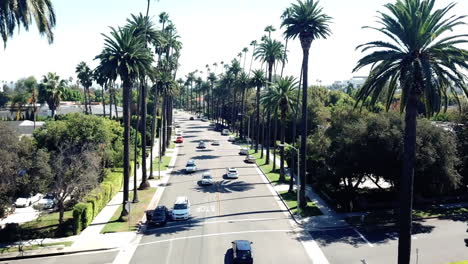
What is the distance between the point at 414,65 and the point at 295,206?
2159 centimetres

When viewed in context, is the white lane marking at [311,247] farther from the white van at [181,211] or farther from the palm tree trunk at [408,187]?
the white van at [181,211]

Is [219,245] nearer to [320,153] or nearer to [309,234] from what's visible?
[309,234]

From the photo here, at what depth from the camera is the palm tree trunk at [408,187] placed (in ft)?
67.5

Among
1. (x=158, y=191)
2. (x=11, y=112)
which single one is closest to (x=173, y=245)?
(x=158, y=191)

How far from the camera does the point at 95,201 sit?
35938 millimetres

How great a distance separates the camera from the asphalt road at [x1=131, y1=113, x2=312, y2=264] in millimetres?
27078

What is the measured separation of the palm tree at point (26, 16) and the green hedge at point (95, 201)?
15004 millimetres

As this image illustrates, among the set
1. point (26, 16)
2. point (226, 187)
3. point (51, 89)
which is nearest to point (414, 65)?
point (26, 16)

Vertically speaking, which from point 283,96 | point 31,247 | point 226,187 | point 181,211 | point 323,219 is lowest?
point 31,247

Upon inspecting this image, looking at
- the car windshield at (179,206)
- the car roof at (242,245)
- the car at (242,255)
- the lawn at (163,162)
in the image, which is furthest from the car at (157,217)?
the lawn at (163,162)

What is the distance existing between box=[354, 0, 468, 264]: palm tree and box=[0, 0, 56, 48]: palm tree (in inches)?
747

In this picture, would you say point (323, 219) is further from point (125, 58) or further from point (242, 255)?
point (125, 58)

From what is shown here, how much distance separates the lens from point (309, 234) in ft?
103

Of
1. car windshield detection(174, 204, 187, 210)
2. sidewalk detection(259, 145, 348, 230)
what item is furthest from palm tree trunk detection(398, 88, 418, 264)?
car windshield detection(174, 204, 187, 210)
